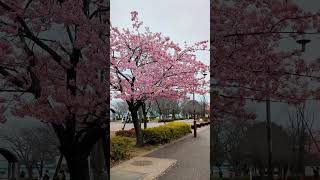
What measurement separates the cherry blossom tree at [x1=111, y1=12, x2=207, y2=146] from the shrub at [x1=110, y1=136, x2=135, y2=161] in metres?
0.41

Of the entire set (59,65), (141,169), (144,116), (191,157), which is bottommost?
(141,169)

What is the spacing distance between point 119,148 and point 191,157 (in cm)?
117

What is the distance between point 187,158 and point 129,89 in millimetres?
1640

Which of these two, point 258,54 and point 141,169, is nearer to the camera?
point 258,54

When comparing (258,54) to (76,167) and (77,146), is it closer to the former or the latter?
(77,146)

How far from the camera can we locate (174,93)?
5.89 metres

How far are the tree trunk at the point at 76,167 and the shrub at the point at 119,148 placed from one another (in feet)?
3.77

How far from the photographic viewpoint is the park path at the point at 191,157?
14.2 feet

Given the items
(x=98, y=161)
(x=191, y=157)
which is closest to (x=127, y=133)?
(x=191, y=157)

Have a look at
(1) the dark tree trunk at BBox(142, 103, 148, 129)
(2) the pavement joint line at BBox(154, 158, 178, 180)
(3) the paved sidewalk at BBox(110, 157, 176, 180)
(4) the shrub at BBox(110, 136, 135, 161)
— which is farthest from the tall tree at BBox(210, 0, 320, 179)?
(1) the dark tree trunk at BBox(142, 103, 148, 129)

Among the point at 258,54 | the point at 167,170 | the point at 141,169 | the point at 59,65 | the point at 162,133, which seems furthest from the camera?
the point at 162,133

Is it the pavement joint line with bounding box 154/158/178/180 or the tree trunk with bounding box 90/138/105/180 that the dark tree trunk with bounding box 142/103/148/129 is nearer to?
the pavement joint line with bounding box 154/158/178/180

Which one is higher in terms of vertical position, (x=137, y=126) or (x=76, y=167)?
(x=137, y=126)

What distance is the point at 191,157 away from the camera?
185 inches
